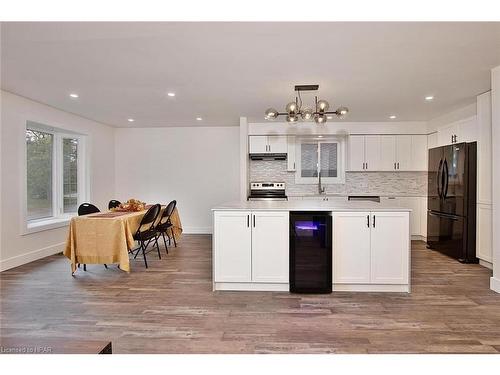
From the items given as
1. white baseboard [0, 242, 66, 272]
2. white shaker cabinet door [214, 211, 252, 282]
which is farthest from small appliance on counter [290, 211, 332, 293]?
white baseboard [0, 242, 66, 272]

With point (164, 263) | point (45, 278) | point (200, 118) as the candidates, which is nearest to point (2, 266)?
point (45, 278)

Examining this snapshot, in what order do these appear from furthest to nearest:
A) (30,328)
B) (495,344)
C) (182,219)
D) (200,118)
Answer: (182,219), (200,118), (30,328), (495,344)

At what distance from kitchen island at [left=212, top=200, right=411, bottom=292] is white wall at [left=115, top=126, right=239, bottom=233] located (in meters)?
3.46

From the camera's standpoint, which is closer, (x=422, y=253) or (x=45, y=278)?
(x=45, y=278)

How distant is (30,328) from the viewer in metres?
2.36

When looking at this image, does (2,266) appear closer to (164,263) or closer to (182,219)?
(164,263)

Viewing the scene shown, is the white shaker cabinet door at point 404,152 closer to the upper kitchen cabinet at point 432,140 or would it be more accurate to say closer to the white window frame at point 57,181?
the upper kitchen cabinet at point 432,140

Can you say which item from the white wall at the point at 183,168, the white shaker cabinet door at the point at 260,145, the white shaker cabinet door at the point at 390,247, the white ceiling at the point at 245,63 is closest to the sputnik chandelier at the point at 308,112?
the white ceiling at the point at 245,63

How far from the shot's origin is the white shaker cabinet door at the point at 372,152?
586 cm

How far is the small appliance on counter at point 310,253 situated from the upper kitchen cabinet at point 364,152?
3.29 m

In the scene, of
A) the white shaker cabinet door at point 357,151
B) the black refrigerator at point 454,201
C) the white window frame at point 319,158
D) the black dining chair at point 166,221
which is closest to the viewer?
the black refrigerator at point 454,201

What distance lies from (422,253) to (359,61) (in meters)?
3.62

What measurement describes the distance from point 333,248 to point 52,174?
5.06 meters

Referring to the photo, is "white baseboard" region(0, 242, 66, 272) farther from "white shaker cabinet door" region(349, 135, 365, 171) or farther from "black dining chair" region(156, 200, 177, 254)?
"white shaker cabinet door" region(349, 135, 365, 171)
